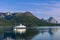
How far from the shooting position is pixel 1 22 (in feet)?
587

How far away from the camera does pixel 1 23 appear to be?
179m

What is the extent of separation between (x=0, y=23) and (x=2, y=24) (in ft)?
7.25

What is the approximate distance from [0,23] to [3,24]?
320cm

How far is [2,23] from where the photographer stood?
179 meters

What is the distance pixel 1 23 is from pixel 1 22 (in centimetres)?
105

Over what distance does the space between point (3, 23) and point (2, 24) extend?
2.22 metres

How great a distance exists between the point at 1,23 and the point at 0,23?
108 cm

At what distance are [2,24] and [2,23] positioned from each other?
1161 millimetres

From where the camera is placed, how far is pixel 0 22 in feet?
585

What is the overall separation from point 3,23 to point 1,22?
2.52 m

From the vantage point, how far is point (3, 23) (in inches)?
7106

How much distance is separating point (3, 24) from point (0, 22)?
358 centimetres

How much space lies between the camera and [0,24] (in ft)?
584
